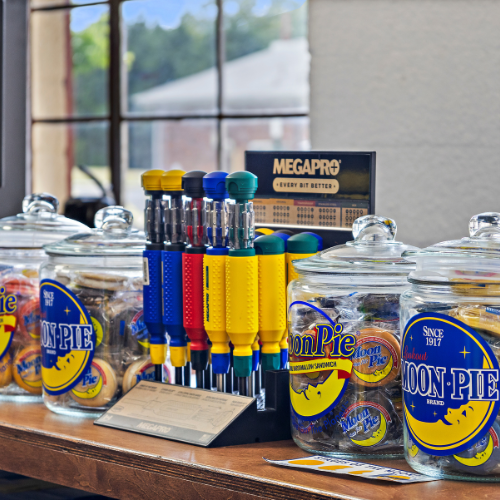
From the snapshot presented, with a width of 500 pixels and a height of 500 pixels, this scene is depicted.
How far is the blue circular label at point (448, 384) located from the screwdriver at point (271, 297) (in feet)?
0.67

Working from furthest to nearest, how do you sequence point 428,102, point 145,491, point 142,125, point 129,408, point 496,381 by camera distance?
point 142,125 → point 428,102 → point 129,408 → point 145,491 → point 496,381

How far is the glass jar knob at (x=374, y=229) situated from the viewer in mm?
800

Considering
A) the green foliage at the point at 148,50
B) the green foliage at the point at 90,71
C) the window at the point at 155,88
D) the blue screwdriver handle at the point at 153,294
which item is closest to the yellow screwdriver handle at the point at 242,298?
the blue screwdriver handle at the point at 153,294

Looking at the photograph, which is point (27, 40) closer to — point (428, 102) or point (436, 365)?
point (428, 102)

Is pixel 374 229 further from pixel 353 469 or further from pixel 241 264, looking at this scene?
pixel 353 469

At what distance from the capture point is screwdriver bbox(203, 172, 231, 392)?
83 centimetres

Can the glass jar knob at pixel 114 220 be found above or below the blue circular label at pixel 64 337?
above

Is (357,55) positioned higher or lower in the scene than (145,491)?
higher

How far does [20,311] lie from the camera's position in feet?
3.25

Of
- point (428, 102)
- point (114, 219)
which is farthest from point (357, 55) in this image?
point (114, 219)

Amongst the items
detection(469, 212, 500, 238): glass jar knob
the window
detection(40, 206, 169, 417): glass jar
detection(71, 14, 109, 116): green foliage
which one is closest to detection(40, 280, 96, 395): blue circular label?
detection(40, 206, 169, 417): glass jar

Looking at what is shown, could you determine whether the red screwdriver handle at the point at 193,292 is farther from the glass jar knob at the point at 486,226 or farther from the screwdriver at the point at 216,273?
the glass jar knob at the point at 486,226

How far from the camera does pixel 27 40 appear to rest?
3.31 m

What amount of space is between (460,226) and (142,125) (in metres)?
1.60
